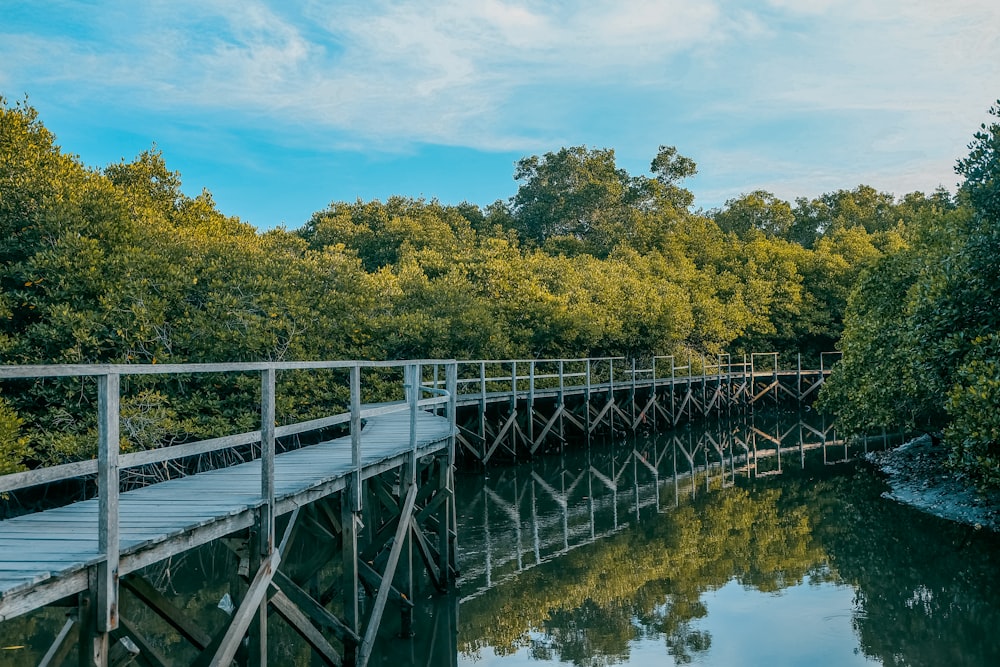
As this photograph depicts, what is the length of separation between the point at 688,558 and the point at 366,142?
38885 mm

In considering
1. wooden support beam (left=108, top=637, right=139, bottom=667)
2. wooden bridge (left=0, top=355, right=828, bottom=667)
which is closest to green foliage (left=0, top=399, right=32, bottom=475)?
wooden bridge (left=0, top=355, right=828, bottom=667)

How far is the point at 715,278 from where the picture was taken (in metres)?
40.3

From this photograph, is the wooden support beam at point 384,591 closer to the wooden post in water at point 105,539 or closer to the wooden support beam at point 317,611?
the wooden support beam at point 317,611

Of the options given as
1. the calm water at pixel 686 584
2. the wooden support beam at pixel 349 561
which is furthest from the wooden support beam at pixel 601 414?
the wooden support beam at pixel 349 561

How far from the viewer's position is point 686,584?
33.6 feet

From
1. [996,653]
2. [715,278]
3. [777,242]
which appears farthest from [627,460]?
[777,242]

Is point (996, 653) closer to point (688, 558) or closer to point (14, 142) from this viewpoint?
point (688, 558)

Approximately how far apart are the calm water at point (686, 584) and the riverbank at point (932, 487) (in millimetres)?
373

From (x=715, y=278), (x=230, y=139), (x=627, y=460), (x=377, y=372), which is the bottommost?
(x=627, y=460)

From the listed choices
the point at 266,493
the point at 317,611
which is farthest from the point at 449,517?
the point at 266,493

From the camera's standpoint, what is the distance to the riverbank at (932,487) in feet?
40.4

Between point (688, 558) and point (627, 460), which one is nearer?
point (688, 558)

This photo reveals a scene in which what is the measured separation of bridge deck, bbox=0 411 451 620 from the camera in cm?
356

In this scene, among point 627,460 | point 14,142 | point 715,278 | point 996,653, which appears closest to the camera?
point 996,653
